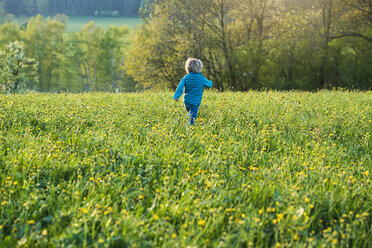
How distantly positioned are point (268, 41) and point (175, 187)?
24.8 metres

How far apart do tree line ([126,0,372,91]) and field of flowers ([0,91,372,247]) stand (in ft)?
64.8

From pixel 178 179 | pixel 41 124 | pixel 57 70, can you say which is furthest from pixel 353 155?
pixel 57 70

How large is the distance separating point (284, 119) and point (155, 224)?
5219mm

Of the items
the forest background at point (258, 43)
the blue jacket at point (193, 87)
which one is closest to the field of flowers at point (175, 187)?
the blue jacket at point (193, 87)

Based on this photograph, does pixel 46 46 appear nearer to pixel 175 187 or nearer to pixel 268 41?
pixel 268 41

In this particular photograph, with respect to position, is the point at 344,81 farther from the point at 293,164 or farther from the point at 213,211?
the point at 213,211

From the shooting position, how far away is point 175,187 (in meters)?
3.77

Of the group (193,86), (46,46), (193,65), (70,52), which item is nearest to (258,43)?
(193,65)

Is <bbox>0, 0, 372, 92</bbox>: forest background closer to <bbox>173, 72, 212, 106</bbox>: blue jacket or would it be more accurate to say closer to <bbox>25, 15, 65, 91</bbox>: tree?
<bbox>173, 72, 212, 106</bbox>: blue jacket

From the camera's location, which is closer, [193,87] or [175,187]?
[175,187]

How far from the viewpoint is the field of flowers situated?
2967 mm

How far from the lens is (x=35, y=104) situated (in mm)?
8031

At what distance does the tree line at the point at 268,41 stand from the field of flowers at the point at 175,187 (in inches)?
778

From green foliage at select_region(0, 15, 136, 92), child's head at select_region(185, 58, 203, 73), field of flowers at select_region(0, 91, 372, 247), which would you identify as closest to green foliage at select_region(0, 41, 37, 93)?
green foliage at select_region(0, 15, 136, 92)
